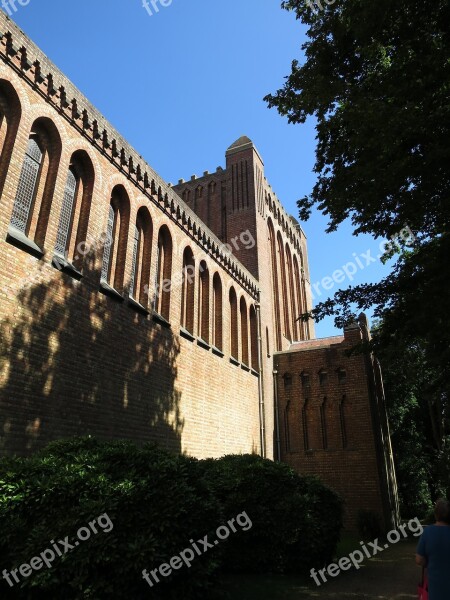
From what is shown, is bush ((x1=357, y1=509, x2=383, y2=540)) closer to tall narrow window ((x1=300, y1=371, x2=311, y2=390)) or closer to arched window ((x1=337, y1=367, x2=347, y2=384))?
arched window ((x1=337, y1=367, x2=347, y2=384))

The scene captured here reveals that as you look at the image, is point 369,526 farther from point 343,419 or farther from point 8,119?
point 8,119

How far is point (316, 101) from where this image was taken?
8.23 metres

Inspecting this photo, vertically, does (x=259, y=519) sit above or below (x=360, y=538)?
above

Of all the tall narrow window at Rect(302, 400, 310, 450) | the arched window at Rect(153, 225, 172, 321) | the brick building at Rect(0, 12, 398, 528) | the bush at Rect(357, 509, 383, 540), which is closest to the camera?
the brick building at Rect(0, 12, 398, 528)

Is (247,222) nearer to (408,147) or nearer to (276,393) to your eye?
(276,393)

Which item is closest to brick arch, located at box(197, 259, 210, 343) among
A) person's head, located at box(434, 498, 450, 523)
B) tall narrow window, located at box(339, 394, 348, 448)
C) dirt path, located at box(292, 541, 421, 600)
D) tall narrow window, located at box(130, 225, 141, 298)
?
tall narrow window, located at box(130, 225, 141, 298)

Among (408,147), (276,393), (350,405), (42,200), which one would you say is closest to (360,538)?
(350,405)

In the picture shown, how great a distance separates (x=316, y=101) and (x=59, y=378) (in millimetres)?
7008

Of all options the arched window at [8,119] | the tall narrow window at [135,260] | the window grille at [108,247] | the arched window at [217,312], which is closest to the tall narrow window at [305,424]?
the arched window at [217,312]

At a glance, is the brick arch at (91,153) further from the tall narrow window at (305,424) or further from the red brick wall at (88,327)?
the tall narrow window at (305,424)

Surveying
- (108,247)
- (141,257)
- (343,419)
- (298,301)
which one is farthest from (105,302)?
(298,301)

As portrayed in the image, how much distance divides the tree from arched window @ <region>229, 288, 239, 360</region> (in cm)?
748

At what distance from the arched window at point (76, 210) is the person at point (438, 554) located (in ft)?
25.7

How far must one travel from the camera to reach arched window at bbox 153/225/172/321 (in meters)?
12.7
